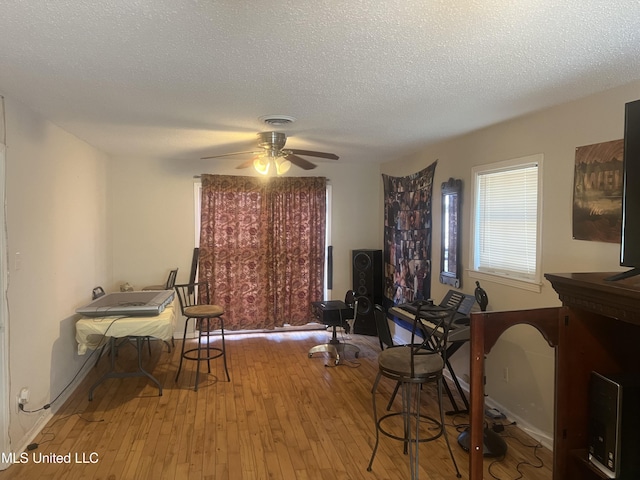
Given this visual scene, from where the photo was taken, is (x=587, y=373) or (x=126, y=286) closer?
(x=587, y=373)

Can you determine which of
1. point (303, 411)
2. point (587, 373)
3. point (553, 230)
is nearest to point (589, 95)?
point (553, 230)

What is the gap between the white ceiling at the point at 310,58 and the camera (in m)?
1.56

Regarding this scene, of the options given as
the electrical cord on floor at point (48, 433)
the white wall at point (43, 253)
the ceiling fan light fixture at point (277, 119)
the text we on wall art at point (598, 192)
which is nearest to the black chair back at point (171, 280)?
the white wall at point (43, 253)

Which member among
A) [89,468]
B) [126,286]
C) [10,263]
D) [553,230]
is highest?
[553,230]

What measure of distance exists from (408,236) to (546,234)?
1995 millimetres

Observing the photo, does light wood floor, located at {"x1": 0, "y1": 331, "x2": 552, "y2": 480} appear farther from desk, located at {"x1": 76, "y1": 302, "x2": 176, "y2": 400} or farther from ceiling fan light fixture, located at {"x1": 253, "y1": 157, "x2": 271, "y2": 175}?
ceiling fan light fixture, located at {"x1": 253, "y1": 157, "x2": 271, "y2": 175}

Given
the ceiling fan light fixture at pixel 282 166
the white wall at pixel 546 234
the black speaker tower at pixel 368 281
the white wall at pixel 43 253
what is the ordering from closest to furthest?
the white wall at pixel 546 234, the white wall at pixel 43 253, the ceiling fan light fixture at pixel 282 166, the black speaker tower at pixel 368 281

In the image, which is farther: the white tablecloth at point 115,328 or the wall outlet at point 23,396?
the white tablecloth at point 115,328

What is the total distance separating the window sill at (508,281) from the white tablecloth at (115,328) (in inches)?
103

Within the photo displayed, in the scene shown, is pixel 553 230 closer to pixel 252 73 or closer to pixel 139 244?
pixel 252 73

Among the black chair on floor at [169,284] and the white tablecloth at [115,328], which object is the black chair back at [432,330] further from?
the black chair on floor at [169,284]

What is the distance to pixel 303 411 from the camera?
3.38 m

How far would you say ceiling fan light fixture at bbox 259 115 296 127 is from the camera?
311 cm

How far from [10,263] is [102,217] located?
7.04ft
